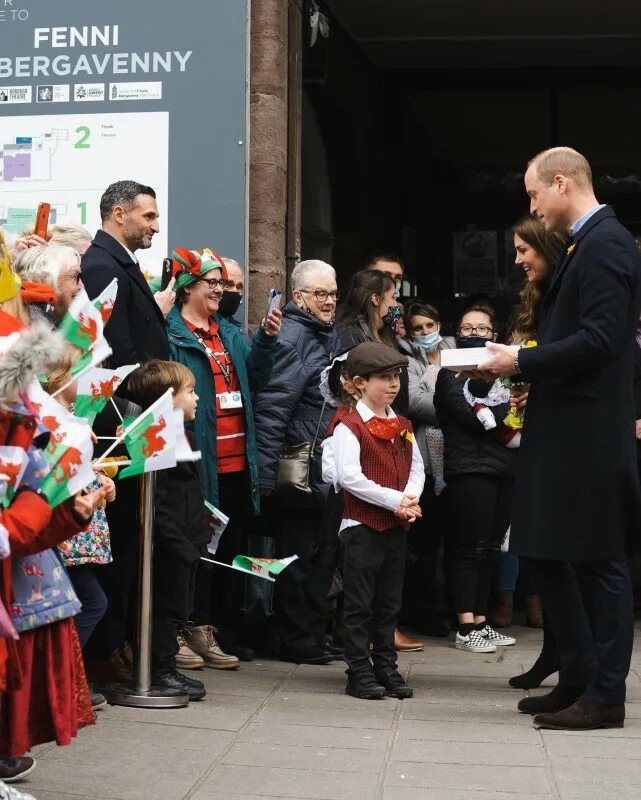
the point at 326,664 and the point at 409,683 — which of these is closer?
the point at 409,683

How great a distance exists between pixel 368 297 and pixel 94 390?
119 inches

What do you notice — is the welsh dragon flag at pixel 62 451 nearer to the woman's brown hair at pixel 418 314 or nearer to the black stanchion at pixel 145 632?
the black stanchion at pixel 145 632

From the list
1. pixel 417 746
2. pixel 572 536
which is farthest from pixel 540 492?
pixel 417 746

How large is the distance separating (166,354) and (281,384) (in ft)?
3.80

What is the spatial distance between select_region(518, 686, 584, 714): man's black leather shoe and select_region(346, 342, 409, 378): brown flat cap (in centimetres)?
161

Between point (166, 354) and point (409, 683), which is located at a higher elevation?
point (166, 354)

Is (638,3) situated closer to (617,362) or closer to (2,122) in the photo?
(2,122)

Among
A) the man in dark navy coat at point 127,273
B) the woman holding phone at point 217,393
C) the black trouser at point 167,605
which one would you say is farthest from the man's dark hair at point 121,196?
the black trouser at point 167,605

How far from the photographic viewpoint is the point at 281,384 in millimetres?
7523

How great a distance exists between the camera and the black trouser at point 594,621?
548 cm

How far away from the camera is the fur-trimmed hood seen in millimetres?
3650

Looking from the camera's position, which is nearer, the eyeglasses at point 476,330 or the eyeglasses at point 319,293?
the eyeglasses at point 319,293

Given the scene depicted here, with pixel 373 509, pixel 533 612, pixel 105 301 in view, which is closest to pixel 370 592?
pixel 373 509

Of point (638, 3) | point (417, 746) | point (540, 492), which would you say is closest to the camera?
point (417, 746)
